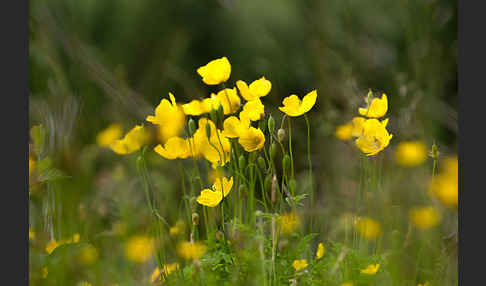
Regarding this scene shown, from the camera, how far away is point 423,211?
1321mm

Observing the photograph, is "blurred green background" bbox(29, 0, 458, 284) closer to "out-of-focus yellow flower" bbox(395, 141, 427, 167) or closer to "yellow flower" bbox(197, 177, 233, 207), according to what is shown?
"out-of-focus yellow flower" bbox(395, 141, 427, 167)

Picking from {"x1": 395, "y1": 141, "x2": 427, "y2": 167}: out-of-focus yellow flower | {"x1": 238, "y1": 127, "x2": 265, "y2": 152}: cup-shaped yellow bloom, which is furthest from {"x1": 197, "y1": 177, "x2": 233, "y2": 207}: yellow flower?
{"x1": 395, "y1": 141, "x2": 427, "y2": 167}: out-of-focus yellow flower

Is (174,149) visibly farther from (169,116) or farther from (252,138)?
(252,138)

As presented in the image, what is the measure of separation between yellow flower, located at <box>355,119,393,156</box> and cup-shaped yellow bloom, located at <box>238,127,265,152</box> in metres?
0.21

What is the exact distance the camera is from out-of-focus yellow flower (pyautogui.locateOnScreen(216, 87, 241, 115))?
4.10ft

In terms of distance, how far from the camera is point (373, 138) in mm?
1251

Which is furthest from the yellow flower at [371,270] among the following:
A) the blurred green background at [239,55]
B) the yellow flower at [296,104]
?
the blurred green background at [239,55]

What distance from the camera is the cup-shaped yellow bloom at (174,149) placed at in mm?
1251

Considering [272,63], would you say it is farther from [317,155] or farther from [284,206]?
[284,206]

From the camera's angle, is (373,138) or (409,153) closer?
(373,138)

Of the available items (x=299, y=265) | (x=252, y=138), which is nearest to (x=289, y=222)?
(x=299, y=265)

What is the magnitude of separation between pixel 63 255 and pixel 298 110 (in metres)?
0.57

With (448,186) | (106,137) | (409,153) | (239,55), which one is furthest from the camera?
(239,55)

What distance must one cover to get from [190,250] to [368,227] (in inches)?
15.7
